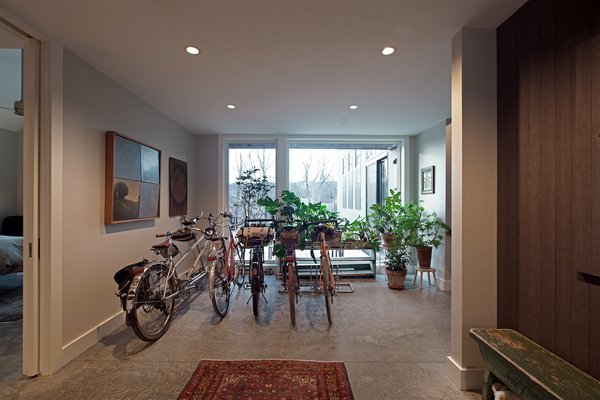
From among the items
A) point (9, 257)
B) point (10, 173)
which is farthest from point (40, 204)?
point (10, 173)

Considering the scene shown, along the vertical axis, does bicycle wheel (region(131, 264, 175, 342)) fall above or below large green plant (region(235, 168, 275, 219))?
below

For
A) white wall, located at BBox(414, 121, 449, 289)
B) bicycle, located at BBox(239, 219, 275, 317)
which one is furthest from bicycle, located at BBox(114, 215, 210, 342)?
white wall, located at BBox(414, 121, 449, 289)

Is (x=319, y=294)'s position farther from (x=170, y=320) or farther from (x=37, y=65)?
(x=37, y=65)

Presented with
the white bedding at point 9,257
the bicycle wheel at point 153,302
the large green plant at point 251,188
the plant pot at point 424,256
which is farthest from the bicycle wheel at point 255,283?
the white bedding at point 9,257

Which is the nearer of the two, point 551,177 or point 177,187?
point 551,177

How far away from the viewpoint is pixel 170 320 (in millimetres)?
2389

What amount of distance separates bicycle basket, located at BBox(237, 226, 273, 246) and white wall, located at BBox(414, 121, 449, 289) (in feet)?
8.19

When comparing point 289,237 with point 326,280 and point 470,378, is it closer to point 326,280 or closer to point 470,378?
point 326,280

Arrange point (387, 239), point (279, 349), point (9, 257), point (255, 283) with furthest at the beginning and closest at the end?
point (387, 239) < point (9, 257) < point (255, 283) < point (279, 349)

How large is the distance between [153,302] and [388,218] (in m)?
3.14

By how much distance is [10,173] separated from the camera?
4.94m

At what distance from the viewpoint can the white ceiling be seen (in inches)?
57.5

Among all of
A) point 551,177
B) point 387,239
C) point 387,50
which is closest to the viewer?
point 551,177

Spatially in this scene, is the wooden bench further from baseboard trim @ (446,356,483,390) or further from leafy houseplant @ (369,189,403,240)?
leafy houseplant @ (369,189,403,240)
